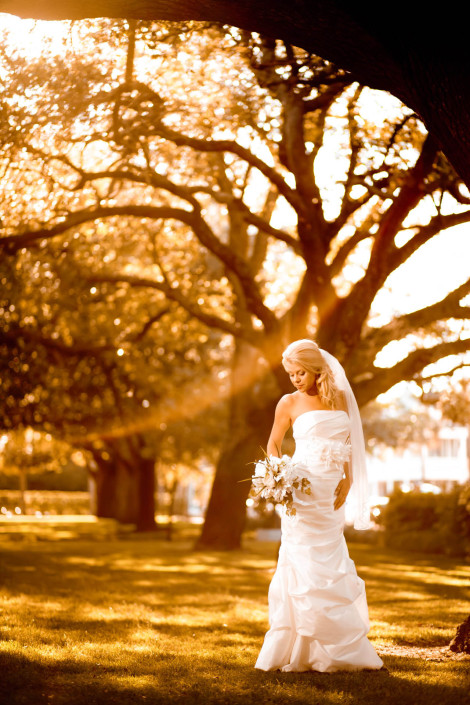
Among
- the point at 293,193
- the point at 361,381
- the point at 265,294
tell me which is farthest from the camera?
the point at 265,294

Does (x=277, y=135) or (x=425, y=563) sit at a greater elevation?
(x=277, y=135)

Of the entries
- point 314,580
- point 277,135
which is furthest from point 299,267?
point 314,580

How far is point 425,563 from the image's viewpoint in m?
22.1

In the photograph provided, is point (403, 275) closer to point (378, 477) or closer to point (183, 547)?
point (183, 547)

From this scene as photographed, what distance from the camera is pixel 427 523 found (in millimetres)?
26703

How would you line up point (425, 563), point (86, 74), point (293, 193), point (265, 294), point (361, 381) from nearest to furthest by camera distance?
point (86, 74) → point (293, 193) → point (361, 381) → point (425, 563) → point (265, 294)

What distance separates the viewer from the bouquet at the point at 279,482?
805 centimetres

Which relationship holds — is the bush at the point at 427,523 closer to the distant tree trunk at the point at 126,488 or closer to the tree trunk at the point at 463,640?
the distant tree trunk at the point at 126,488

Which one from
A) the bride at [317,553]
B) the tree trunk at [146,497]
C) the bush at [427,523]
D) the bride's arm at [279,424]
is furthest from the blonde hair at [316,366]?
the tree trunk at [146,497]

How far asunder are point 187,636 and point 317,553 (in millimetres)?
2819

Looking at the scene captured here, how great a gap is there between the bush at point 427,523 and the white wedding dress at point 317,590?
47.9 ft

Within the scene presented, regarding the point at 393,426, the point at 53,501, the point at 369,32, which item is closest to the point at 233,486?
the point at 369,32

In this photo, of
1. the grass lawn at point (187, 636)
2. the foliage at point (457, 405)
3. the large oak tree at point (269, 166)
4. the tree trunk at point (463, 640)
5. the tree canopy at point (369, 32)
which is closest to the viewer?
the grass lawn at point (187, 636)

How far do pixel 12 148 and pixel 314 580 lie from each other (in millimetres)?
8392
